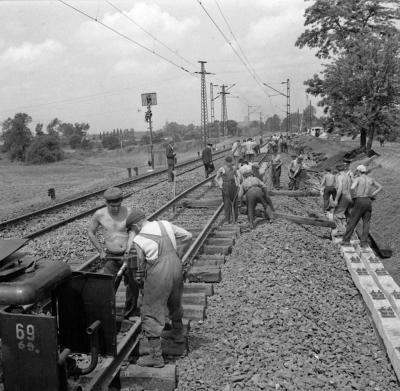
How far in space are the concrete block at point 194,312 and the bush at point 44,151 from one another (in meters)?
50.3

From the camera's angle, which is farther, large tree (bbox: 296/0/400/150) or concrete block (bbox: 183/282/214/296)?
large tree (bbox: 296/0/400/150)

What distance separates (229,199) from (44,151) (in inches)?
1837

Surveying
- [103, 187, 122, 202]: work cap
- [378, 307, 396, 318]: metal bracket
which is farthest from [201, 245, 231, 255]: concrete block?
[103, 187, 122, 202]: work cap

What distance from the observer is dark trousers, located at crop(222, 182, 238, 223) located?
37.1ft

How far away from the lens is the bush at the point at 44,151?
53.8 metres

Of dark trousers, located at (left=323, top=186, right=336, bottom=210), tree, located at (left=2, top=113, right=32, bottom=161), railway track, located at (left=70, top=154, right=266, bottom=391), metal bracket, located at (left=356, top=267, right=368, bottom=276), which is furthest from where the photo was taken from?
tree, located at (left=2, top=113, right=32, bottom=161)

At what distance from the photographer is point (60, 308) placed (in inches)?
170

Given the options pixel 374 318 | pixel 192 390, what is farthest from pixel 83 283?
pixel 374 318

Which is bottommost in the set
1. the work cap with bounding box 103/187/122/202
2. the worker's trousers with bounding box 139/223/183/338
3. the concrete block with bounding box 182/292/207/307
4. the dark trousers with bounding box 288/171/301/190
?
the concrete block with bounding box 182/292/207/307

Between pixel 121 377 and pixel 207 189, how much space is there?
45.0 ft

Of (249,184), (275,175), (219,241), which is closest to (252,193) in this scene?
(249,184)

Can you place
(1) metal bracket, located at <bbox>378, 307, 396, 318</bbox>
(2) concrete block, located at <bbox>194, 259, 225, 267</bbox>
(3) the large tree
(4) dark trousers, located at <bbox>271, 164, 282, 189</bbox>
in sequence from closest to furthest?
(1) metal bracket, located at <bbox>378, 307, 396, 318</bbox> → (2) concrete block, located at <bbox>194, 259, 225, 267</bbox> → (4) dark trousers, located at <bbox>271, 164, 282, 189</bbox> → (3) the large tree

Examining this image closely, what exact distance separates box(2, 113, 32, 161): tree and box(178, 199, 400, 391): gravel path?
56.1 meters

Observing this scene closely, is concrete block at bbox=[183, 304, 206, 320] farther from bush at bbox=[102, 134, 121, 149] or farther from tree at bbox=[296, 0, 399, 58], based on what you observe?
bush at bbox=[102, 134, 121, 149]
